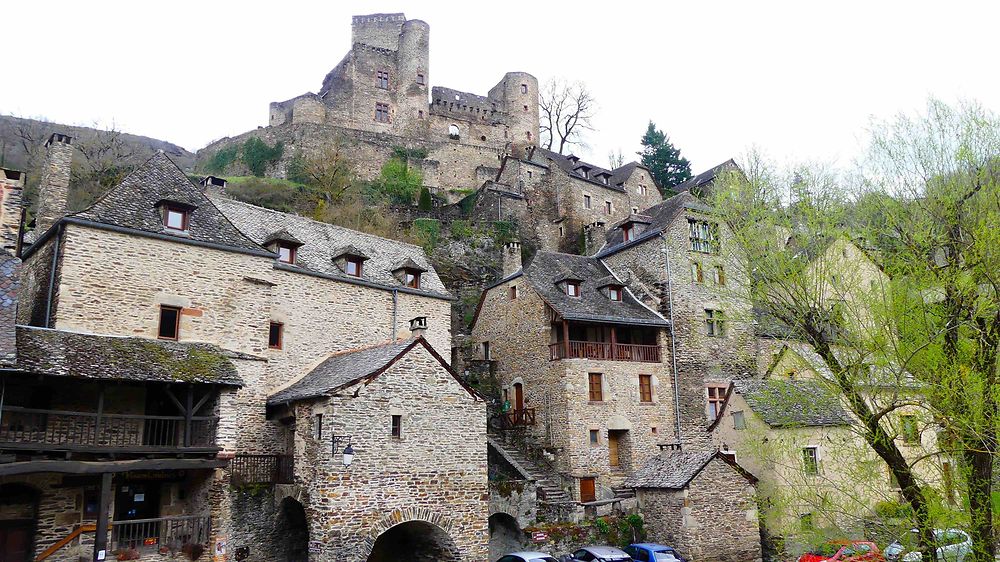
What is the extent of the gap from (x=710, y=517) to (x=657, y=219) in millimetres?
13070

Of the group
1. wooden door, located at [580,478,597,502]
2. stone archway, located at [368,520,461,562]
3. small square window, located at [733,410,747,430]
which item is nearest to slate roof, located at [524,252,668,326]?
small square window, located at [733,410,747,430]

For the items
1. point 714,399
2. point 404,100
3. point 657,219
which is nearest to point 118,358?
point 714,399

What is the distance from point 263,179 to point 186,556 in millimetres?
31388

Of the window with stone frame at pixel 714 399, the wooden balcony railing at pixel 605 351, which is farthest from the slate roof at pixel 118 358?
the window with stone frame at pixel 714 399

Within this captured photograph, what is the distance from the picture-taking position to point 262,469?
1773cm

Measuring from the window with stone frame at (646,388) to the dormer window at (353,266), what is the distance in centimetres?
1148

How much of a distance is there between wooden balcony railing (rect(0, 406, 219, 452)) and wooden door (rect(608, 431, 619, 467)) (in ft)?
46.7

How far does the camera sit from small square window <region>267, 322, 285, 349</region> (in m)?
19.9

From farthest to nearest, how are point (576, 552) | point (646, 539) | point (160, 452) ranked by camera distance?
point (646, 539) < point (576, 552) < point (160, 452)

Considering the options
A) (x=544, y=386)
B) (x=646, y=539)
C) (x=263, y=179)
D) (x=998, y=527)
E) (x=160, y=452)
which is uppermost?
(x=263, y=179)

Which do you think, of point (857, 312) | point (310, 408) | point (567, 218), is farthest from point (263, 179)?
point (857, 312)

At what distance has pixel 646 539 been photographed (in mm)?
21672

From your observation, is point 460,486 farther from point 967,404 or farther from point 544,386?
point 967,404

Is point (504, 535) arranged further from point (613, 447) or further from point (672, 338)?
point (672, 338)
